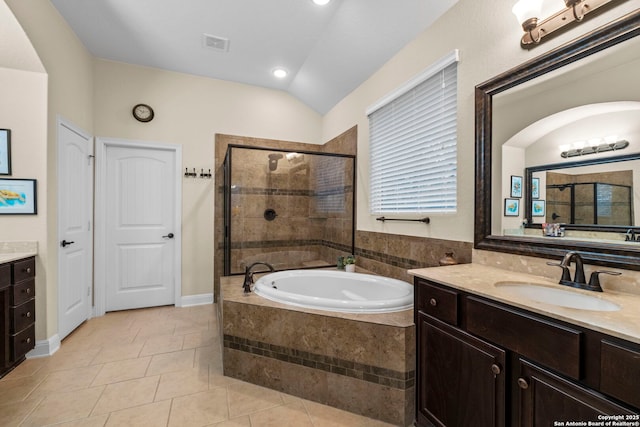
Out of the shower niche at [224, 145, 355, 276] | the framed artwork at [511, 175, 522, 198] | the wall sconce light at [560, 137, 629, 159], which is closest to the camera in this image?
the wall sconce light at [560, 137, 629, 159]

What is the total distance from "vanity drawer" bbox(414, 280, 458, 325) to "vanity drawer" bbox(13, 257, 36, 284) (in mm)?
2867

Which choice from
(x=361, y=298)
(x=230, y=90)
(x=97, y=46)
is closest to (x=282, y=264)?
(x=361, y=298)

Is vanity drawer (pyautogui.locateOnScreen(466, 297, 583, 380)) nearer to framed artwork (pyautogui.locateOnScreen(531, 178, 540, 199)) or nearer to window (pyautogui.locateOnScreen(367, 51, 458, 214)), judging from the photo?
framed artwork (pyautogui.locateOnScreen(531, 178, 540, 199))

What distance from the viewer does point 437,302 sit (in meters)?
1.43

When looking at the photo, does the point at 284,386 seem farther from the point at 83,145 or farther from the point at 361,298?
the point at 83,145

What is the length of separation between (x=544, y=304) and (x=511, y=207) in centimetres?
81

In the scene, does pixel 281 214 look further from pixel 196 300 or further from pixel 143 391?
pixel 143 391

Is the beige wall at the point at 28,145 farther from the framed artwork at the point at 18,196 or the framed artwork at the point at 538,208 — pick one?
the framed artwork at the point at 538,208

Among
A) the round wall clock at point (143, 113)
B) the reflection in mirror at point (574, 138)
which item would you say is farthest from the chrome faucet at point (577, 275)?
the round wall clock at point (143, 113)

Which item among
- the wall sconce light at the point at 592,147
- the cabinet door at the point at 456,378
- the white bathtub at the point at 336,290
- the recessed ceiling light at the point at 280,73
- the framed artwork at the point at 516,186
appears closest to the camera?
the cabinet door at the point at 456,378

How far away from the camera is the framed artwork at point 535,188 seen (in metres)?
1.54

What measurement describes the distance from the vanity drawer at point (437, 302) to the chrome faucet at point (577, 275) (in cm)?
50

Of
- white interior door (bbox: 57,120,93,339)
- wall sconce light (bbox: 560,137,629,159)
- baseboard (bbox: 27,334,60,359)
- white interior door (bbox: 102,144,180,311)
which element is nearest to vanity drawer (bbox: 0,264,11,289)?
white interior door (bbox: 57,120,93,339)

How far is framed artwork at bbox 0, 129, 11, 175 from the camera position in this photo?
2.26m
